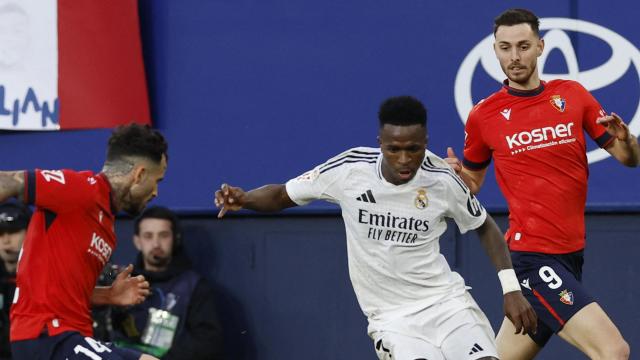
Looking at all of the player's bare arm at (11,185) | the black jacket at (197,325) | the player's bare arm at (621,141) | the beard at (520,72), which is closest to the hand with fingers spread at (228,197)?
the player's bare arm at (11,185)

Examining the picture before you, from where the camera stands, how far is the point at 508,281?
6500mm

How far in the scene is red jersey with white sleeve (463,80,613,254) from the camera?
23.5 feet

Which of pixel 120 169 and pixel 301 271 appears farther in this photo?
pixel 301 271

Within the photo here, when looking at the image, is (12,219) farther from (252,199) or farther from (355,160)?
(355,160)

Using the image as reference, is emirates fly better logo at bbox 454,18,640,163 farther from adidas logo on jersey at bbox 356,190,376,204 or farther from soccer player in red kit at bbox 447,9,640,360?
adidas logo on jersey at bbox 356,190,376,204

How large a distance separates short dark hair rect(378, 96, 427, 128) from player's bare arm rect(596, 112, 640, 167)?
1.05m

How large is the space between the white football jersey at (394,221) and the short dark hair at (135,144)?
783 millimetres

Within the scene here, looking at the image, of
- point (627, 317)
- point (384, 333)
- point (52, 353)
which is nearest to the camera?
point (52, 353)

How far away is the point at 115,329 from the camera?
893 cm

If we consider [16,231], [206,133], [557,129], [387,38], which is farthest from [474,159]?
[16,231]

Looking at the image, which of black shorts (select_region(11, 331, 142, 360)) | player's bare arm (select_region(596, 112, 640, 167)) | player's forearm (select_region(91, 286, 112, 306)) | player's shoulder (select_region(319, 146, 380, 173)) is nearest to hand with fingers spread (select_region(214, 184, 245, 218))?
player's shoulder (select_region(319, 146, 380, 173))

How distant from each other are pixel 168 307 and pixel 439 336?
2899mm

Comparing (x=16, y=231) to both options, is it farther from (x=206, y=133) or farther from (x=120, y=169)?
(x=120, y=169)

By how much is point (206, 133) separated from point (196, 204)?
498 millimetres
